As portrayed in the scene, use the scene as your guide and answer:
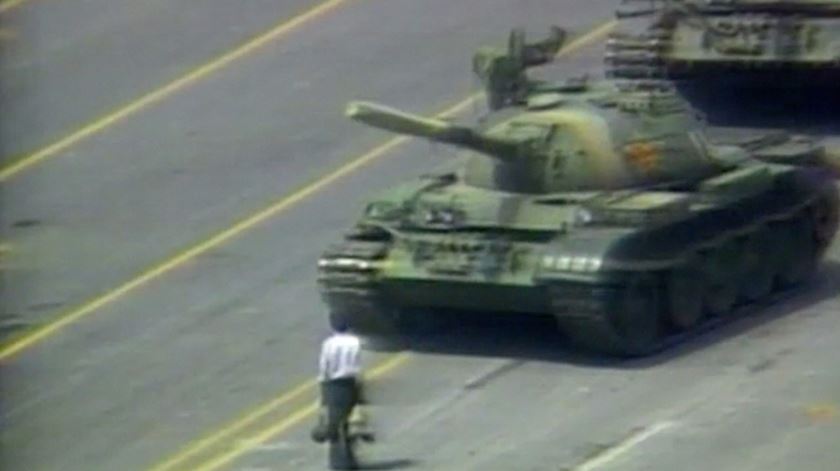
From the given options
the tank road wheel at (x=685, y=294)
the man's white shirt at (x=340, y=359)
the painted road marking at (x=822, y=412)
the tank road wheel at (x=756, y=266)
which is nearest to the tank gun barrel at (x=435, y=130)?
the tank road wheel at (x=685, y=294)

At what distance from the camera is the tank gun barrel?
24656 mm

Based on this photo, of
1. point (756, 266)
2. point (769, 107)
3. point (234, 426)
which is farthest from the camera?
point (769, 107)

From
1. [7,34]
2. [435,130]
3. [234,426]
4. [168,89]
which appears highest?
[7,34]

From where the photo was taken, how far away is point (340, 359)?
22.6m

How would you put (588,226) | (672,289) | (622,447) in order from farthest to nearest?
(672,289)
(588,226)
(622,447)

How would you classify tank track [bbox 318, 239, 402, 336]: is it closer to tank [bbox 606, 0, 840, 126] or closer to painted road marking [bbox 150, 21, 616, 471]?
painted road marking [bbox 150, 21, 616, 471]

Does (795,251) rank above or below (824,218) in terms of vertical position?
below

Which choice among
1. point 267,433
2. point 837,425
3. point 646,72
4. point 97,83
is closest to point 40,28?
point 97,83

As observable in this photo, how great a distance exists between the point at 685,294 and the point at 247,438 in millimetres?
4151

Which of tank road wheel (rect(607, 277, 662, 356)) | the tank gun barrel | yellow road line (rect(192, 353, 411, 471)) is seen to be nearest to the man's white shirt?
yellow road line (rect(192, 353, 411, 471))

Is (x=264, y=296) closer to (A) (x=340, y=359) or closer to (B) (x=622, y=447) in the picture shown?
(A) (x=340, y=359)

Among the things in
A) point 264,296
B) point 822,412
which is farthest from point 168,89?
point 822,412

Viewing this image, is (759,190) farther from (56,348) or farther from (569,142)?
(56,348)

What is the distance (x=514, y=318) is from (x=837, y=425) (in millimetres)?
4517
